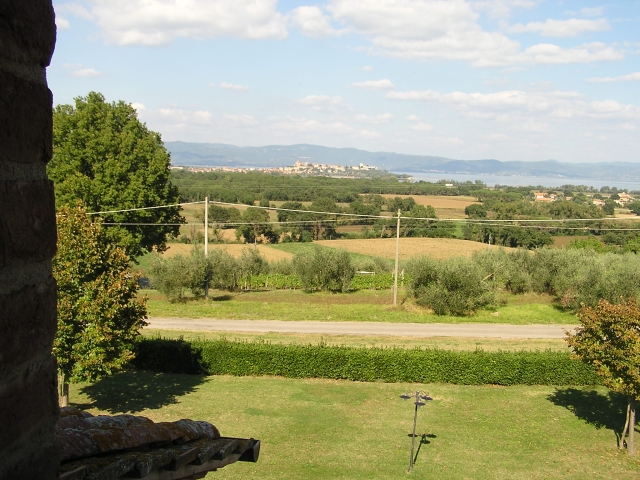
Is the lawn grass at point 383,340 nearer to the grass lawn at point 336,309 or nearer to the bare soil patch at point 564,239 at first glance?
the grass lawn at point 336,309

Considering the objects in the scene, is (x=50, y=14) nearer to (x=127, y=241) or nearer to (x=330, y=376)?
(x=330, y=376)

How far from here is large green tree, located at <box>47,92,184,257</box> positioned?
34.3 meters

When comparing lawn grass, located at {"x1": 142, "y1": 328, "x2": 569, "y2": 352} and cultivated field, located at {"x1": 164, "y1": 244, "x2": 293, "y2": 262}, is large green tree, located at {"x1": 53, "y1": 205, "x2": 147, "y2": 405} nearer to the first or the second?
lawn grass, located at {"x1": 142, "y1": 328, "x2": 569, "y2": 352}

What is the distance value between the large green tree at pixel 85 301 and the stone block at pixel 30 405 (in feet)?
52.5

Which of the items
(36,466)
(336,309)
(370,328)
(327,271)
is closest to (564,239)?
(327,271)

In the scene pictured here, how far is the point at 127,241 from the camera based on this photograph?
34.4 metres

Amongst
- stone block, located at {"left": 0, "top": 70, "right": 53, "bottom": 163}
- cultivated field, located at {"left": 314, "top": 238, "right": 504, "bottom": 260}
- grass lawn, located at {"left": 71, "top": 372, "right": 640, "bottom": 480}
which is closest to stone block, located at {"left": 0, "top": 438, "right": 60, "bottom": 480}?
stone block, located at {"left": 0, "top": 70, "right": 53, "bottom": 163}

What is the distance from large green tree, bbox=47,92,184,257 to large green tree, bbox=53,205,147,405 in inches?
696

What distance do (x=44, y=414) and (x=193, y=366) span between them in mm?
23790

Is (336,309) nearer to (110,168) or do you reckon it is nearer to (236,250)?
(110,168)

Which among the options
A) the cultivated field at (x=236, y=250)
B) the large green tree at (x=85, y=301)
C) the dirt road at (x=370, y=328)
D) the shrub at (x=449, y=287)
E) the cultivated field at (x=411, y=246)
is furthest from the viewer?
the cultivated field at (x=411, y=246)

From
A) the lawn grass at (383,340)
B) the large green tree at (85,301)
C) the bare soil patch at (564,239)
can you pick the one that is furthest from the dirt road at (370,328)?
the bare soil patch at (564,239)

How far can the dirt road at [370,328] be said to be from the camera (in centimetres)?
3109

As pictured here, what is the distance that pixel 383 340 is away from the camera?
1155 inches
